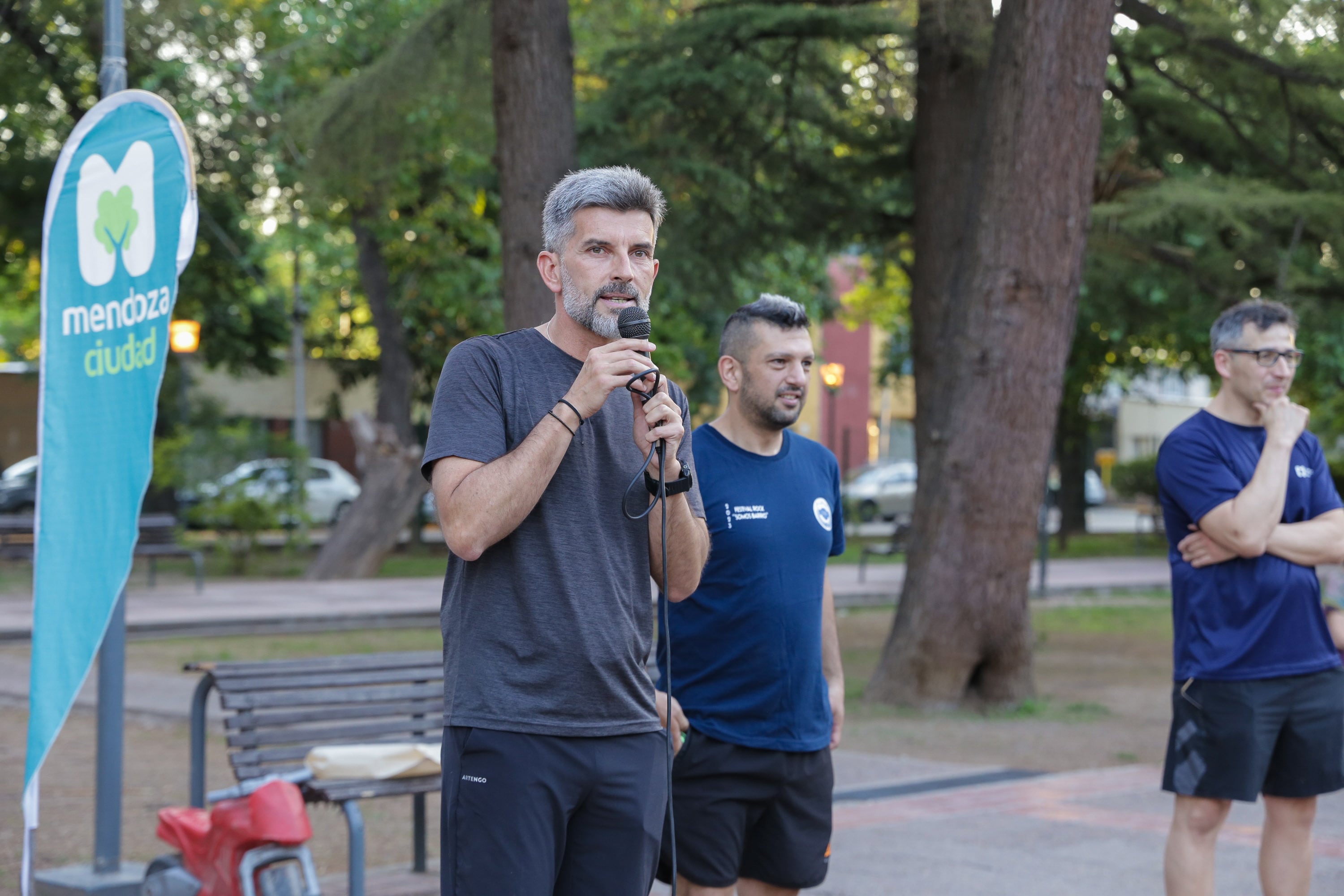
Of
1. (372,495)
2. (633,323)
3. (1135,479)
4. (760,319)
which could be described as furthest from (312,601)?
(1135,479)

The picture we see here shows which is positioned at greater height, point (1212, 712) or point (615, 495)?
point (615, 495)

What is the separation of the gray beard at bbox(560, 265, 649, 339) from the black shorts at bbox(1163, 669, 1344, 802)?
7.78ft

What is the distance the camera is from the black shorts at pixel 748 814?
3.59m

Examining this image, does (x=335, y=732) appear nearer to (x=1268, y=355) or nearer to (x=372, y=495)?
(x=1268, y=355)

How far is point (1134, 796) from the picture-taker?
719 centimetres

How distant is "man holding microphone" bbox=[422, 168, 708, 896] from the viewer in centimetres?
258

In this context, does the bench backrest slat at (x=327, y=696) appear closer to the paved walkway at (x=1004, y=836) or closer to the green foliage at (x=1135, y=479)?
the paved walkway at (x=1004, y=836)

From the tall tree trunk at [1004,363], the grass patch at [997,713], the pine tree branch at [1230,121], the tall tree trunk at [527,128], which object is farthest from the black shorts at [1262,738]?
the pine tree branch at [1230,121]

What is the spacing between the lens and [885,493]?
4269 centimetres

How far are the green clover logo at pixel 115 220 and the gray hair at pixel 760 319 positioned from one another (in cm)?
212

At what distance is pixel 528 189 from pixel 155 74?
39.7 ft

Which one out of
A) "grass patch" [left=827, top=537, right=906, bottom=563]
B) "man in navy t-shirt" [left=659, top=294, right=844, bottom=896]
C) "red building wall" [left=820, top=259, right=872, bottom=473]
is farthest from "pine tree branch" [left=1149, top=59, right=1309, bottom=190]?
"red building wall" [left=820, top=259, right=872, bottom=473]

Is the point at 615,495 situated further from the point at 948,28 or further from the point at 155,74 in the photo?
the point at 155,74

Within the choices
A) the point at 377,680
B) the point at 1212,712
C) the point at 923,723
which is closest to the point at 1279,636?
the point at 1212,712
